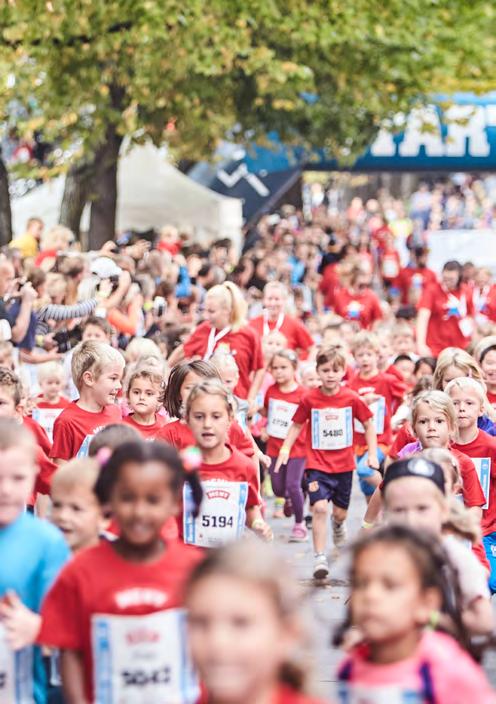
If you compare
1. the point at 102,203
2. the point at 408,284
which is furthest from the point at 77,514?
the point at 408,284

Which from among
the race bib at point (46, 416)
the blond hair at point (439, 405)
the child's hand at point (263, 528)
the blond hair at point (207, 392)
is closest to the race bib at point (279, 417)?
the race bib at point (46, 416)

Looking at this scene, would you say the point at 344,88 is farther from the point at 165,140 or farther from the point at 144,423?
the point at 144,423

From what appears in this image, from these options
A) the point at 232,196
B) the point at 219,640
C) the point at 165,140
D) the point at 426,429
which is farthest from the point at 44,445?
the point at 232,196

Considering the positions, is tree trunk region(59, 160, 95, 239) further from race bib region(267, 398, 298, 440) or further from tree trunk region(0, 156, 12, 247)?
race bib region(267, 398, 298, 440)

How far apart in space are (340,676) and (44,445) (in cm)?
392

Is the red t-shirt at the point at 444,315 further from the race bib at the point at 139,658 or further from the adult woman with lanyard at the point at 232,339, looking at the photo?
the race bib at the point at 139,658

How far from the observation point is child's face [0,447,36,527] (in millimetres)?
4992

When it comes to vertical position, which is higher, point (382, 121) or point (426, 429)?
point (382, 121)

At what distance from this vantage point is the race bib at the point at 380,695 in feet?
13.8

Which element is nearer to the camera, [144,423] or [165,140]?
[144,423]

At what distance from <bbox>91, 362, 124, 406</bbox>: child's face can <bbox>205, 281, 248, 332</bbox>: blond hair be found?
3.42 m

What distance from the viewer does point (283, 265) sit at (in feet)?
77.1

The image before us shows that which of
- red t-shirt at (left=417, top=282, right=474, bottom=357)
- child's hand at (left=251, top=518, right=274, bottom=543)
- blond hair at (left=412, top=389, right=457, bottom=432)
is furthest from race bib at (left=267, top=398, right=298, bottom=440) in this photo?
child's hand at (left=251, top=518, right=274, bottom=543)

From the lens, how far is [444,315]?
1574 centimetres
